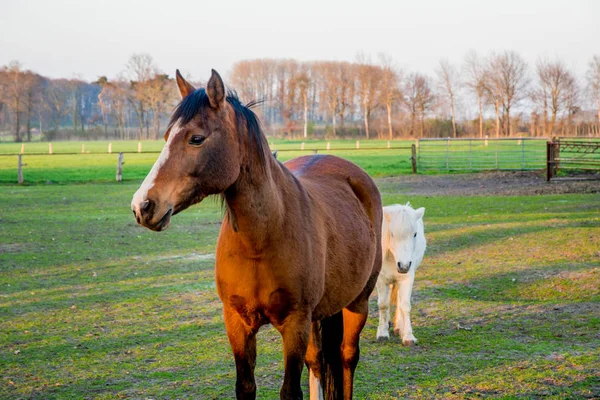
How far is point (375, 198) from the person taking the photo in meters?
4.00

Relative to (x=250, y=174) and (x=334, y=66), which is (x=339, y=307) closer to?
(x=250, y=174)

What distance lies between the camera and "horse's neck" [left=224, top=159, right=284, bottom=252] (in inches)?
98.5

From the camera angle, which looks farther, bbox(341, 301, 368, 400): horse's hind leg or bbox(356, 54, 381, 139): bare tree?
bbox(356, 54, 381, 139): bare tree

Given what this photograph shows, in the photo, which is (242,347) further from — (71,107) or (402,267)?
(71,107)

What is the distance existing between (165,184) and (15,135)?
77.1 m

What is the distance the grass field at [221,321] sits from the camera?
4168 mm

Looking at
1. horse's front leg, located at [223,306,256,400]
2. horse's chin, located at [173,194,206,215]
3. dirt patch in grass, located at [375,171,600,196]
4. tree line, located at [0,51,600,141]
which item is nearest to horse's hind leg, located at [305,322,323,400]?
horse's front leg, located at [223,306,256,400]

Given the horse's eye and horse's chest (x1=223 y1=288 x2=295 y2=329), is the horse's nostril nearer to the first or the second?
the horse's eye

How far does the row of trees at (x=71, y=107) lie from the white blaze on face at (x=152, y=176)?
60157mm

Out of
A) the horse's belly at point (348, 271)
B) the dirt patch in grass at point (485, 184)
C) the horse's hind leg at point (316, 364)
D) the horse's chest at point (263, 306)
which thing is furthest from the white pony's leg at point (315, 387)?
the dirt patch in grass at point (485, 184)

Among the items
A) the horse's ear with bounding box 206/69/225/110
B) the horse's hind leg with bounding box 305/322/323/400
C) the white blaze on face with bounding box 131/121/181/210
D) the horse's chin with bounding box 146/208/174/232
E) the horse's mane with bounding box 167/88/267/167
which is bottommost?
the horse's hind leg with bounding box 305/322/323/400

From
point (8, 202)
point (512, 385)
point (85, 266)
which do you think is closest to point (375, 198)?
point (512, 385)

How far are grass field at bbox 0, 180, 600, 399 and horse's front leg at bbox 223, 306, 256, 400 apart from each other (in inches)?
50.5

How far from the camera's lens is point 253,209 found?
99.3 inches
